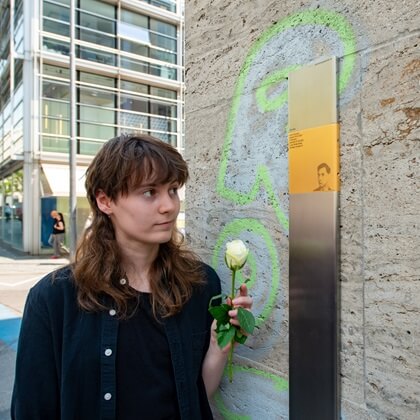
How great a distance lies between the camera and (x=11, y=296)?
8125mm

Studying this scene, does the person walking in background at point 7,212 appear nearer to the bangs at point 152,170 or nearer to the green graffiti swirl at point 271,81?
the green graffiti swirl at point 271,81

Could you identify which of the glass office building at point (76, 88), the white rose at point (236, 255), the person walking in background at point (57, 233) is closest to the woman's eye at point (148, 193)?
the white rose at point (236, 255)

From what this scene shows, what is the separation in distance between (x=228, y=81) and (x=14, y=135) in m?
16.7

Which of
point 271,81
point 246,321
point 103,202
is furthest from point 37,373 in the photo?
point 271,81

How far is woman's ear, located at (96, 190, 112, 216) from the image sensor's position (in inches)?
64.5

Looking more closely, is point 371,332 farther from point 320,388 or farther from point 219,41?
point 219,41

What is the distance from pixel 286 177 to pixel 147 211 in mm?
549

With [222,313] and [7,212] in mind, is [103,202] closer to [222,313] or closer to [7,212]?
[222,313]

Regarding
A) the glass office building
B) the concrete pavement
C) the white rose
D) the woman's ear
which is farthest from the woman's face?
the glass office building

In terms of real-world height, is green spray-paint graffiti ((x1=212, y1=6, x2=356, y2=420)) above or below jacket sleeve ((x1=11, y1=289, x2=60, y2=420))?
above

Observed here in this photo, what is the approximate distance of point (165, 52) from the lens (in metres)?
17.7

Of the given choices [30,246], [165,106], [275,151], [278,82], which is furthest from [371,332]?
[165,106]

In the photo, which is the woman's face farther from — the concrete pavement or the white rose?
the concrete pavement

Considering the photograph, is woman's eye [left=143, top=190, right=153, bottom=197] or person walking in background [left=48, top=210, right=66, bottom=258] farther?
person walking in background [left=48, top=210, right=66, bottom=258]
